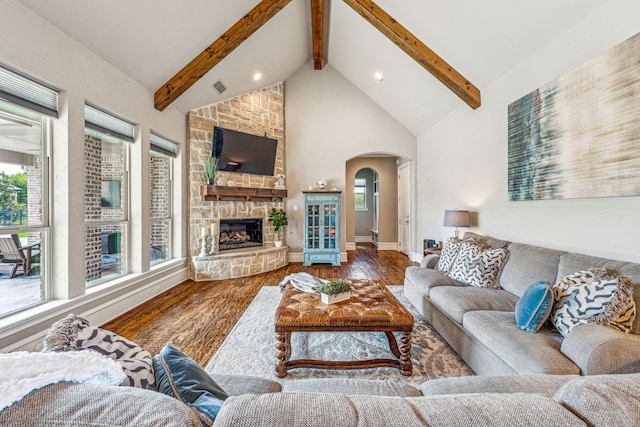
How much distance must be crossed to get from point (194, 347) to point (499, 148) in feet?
13.5

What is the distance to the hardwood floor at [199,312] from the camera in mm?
2520

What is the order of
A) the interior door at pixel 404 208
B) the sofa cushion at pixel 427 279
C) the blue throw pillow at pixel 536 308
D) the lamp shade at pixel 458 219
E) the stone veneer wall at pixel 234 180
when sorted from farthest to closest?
1. the interior door at pixel 404 208
2. the stone veneer wall at pixel 234 180
3. the lamp shade at pixel 458 219
4. the sofa cushion at pixel 427 279
5. the blue throw pillow at pixel 536 308

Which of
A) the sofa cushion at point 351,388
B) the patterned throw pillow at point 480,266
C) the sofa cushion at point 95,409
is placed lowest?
the sofa cushion at point 351,388

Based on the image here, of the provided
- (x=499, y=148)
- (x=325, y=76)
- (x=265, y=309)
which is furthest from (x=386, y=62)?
(x=265, y=309)

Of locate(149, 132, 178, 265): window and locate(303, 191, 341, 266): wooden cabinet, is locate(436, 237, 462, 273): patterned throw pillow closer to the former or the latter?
locate(303, 191, 341, 266): wooden cabinet

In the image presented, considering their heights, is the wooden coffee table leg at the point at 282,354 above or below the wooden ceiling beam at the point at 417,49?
below

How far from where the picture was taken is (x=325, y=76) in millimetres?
6121

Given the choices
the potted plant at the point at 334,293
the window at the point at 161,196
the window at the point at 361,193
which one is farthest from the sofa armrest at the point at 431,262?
the window at the point at 361,193

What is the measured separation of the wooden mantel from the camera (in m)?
4.67

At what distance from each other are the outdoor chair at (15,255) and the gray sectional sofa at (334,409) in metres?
2.51

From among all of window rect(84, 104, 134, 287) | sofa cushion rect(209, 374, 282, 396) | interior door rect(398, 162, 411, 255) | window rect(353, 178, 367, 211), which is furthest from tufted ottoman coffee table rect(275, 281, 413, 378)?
window rect(353, 178, 367, 211)

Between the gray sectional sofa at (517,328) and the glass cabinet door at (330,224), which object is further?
the glass cabinet door at (330,224)

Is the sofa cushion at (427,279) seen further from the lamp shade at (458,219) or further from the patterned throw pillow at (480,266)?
the lamp shade at (458,219)

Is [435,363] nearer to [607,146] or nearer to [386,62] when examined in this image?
[607,146]
